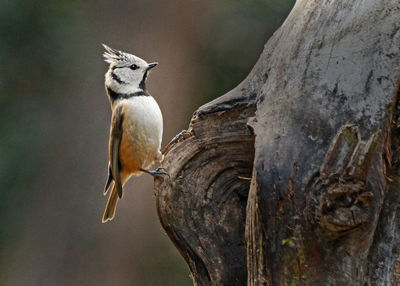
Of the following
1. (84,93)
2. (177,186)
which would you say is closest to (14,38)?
(84,93)

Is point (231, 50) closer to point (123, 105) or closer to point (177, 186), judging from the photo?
point (123, 105)

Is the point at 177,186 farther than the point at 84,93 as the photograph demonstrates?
No

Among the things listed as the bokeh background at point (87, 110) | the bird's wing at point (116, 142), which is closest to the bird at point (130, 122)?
the bird's wing at point (116, 142)

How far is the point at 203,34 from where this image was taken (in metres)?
7.70

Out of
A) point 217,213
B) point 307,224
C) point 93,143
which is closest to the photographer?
point 307,224

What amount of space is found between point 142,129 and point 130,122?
9 centimetres

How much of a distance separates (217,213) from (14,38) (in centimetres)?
487

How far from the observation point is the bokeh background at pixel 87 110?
7.20 m

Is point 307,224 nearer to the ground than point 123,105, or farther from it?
nearer to the ground

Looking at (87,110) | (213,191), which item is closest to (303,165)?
(213,191)

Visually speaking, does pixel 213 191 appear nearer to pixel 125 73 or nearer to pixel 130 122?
pixel 130 122

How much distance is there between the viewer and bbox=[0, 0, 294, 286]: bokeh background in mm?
7199

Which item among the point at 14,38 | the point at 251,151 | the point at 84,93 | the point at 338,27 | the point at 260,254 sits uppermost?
the point at 14,38

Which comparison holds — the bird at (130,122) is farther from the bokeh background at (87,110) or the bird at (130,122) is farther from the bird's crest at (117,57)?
the bokeh background at (87,110)
